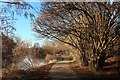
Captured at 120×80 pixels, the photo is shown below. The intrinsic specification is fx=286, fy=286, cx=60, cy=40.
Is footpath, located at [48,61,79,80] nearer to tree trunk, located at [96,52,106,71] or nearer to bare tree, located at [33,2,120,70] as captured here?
tree trunk, located at [96,52,106,71]

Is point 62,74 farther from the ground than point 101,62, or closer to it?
closer to it

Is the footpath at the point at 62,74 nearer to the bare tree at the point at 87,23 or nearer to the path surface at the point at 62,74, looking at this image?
the path surface at the point at 62,74

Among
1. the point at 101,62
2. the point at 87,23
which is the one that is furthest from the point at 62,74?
the point at 87,23

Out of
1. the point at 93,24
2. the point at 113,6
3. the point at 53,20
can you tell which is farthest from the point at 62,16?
the point at 113,6

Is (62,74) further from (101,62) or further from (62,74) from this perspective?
(101,62)

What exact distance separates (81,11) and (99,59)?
15.6 feet

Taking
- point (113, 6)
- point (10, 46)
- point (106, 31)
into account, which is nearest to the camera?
point (10, 46)

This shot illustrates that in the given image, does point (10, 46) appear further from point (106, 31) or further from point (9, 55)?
point (106, 31)

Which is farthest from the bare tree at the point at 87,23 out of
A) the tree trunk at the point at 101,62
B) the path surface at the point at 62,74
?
the path surface at the point at 62,74

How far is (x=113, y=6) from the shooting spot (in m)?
23.3

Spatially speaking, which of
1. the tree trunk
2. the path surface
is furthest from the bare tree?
the path surface

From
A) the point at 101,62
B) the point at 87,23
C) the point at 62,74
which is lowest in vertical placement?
the point at 62,74

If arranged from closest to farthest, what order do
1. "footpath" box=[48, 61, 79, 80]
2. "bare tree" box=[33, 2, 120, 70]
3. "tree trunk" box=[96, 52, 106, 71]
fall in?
1. "footpath" box=[48, 61, 79, 80]
2. "bare tree" box=[33, 2, 120, 70]
3. "tree trunk" box=[96, 52, 106, 71]

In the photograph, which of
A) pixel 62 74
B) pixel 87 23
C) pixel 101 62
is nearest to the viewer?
pixel 62 74
